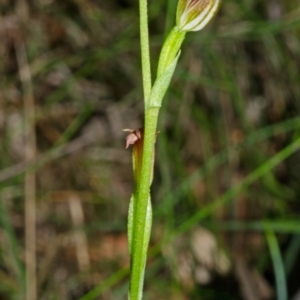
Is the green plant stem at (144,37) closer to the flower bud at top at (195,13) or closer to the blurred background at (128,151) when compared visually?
the flower bud at top at (195,13)

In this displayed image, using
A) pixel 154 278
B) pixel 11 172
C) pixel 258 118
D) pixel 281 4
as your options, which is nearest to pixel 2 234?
pixel 11 172

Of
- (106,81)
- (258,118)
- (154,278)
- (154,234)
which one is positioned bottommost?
(154,278)

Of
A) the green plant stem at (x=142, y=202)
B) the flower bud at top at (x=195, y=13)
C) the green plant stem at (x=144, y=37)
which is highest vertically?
the flower bud at top at (x=195, y=13)

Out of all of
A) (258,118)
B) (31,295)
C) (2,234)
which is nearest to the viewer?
(31,295)

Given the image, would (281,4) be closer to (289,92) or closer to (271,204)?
(289,92)

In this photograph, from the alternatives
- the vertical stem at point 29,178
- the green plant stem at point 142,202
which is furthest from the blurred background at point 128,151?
the green plant stem at point 142,202

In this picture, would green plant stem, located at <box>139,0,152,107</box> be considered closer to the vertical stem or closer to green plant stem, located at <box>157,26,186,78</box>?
green plant stem, located at <box>157,26,186,78</box>
